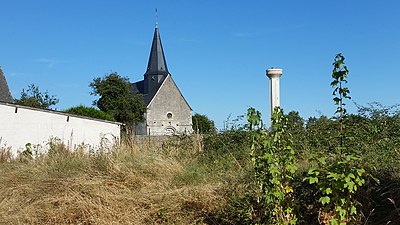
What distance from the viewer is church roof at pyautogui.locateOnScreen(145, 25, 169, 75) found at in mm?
67125

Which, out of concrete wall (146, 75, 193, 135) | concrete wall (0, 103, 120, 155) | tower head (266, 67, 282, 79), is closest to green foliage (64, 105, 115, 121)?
concrete wall (0, 103, 120, 155)

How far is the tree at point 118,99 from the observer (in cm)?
4847

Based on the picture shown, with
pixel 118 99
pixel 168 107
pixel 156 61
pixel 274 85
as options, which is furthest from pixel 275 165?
pixel 156 61

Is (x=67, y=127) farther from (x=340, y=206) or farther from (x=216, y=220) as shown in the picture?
(x=340, y=206)

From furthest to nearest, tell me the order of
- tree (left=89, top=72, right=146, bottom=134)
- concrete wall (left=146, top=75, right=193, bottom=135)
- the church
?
the church, concrete wall (left=146, top=75, right=193, bottom=135), tree (left=89, top=72, right=146, bottom=134)

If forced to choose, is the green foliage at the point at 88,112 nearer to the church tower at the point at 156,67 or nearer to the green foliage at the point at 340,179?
the green foliage at the point at 340,179

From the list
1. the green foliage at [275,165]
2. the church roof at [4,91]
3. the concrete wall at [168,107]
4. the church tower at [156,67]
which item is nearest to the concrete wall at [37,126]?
the church roof at [4,91]

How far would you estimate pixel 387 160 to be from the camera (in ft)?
17.6

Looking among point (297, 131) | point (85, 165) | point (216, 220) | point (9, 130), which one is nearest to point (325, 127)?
point (297, 131)

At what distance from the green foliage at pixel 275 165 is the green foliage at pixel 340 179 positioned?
12.6 inches

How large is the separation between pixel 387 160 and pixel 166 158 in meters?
3.52

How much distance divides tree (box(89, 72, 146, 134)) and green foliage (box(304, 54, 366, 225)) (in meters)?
44.5

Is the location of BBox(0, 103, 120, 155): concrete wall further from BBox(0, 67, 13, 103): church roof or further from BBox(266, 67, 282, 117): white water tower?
BBox(266, 67, 282, 117): white water tower

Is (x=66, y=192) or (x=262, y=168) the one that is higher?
(x=262, y=168)
